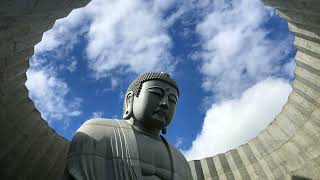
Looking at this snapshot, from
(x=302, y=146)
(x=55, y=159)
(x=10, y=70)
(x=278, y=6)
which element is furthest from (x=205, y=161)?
(x=10, y=70)

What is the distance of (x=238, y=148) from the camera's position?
8.84m

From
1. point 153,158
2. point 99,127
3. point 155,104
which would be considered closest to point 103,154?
point 99,127

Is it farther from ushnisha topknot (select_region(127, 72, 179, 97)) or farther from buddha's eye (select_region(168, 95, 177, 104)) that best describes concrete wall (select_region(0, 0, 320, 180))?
buddha's eye (select_region(168, 95, 177, 104))

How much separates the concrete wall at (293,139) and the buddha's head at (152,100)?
6.87 feet

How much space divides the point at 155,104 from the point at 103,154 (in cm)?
113

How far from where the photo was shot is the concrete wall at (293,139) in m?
7.11

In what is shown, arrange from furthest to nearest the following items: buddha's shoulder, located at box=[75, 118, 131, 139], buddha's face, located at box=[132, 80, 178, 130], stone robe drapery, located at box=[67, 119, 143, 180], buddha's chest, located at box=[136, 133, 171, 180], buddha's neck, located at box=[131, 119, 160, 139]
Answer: buddha's neck, located at box=[131, 119, 160, 139], buddha's face, located at box=[132, 80, 178, 130], buddha's shoulder, located at box=[75, 118, 131, 139], buddha's chest, located at box=[136, 133, 171, 180], stone robe drapery, located at box=[67, 119, 143, 180]

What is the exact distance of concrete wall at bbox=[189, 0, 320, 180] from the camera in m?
7.11

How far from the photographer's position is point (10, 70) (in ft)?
21.9

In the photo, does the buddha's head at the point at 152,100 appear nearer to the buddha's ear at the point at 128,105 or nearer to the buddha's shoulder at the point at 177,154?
the buddha's ear at the point at 128,105

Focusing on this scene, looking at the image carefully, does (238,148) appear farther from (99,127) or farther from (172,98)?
(99,127)

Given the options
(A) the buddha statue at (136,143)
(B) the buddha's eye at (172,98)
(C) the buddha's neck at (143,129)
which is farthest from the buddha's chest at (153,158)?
(B) the buddha's eye at (172,98)

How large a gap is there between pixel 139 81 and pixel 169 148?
1.09 m

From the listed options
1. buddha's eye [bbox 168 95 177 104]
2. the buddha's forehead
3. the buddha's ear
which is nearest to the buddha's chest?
the buddha's ear
